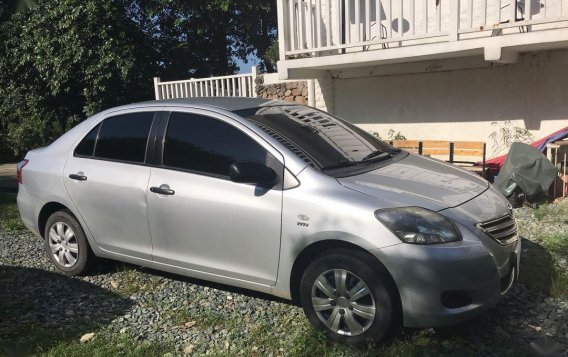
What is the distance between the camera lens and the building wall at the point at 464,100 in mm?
8039

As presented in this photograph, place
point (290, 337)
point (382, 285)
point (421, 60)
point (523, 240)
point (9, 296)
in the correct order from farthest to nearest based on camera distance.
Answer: point (421, 60) < point (523, 240) < point (9, 296) < point (290, 337) < point (382, 285)

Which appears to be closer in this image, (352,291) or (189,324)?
(352,291)

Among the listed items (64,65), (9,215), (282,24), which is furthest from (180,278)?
(64,65)

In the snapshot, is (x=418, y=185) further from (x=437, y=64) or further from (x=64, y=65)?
(x=64, y=65)

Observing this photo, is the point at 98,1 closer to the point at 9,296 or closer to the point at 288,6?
the point at 288,6

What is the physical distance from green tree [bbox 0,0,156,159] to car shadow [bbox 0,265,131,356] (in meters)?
12.0

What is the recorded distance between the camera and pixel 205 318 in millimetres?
4020

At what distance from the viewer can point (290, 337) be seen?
3646mm

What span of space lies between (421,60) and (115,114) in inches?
225

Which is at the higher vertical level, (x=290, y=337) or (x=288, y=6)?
(x=288, y=6)

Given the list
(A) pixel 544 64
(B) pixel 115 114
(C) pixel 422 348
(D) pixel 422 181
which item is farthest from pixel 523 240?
(B) pixel 115 114

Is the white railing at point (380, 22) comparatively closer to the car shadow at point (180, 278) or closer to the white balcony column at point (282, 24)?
the white balcony column at point (282, 24)

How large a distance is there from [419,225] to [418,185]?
18.8 inches

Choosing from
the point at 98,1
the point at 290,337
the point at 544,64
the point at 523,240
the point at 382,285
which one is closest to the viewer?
the point at 382,285
